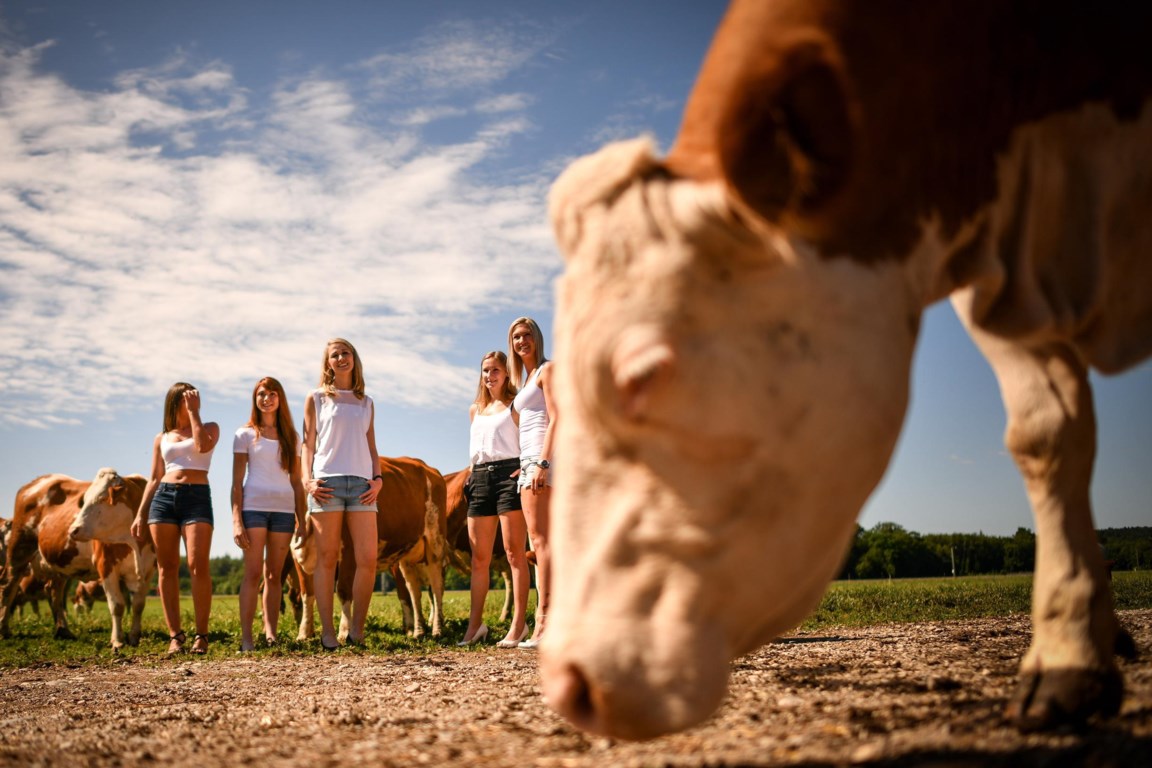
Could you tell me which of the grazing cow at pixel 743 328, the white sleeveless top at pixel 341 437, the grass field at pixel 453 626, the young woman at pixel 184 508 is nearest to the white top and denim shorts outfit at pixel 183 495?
the young woman at pixel 184 508

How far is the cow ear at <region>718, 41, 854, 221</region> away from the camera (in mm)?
1873

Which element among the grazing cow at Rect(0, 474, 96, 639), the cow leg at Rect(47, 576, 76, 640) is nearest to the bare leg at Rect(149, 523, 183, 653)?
the cow leg at Rect(47, 576, 76, 640)

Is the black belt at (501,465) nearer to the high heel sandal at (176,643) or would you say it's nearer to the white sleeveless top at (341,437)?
the white sleeveless top at (341,437)

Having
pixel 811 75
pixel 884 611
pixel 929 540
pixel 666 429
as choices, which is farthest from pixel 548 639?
pixel 929 540

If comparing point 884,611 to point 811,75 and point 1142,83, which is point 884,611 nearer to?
point 1142,83

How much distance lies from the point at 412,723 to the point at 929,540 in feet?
63.5

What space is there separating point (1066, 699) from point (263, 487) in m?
7.72

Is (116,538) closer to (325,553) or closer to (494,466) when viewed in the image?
(325,553)

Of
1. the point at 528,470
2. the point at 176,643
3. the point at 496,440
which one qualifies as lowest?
the point at 176,643

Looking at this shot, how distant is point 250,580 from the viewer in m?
8.79

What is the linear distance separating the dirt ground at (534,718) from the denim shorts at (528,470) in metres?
1.38

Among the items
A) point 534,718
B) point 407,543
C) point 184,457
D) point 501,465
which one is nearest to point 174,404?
point 184,457

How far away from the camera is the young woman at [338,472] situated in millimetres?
8180

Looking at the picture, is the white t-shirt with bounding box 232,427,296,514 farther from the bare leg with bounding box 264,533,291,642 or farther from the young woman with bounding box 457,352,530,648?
the young woman with bounding box 457,352,530,648
